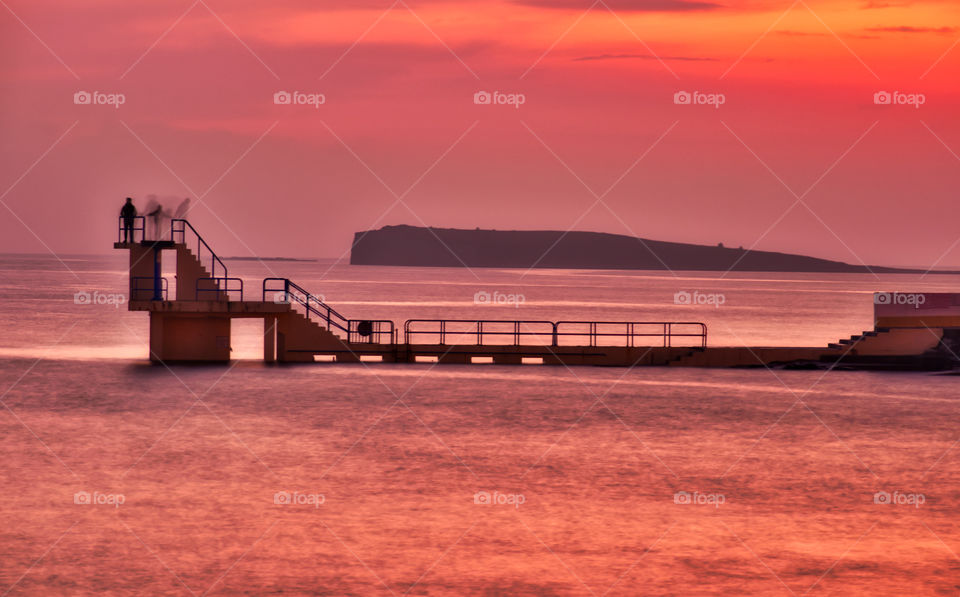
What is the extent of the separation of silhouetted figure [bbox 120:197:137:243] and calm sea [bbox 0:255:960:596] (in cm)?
595

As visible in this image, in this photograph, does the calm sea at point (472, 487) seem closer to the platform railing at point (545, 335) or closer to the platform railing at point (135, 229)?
the platform railing at point (135, 229)

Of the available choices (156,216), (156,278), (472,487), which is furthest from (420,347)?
(472,487)

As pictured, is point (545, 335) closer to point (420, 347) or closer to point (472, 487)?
point (420, 347)

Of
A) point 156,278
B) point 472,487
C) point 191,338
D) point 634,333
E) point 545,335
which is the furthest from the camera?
point 545,335

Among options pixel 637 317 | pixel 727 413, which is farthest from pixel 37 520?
pixel 637 317

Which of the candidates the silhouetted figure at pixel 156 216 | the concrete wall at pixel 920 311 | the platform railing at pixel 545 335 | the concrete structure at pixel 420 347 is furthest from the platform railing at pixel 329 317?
the concrete wall at pixel 920 311

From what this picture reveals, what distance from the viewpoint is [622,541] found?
484 inches

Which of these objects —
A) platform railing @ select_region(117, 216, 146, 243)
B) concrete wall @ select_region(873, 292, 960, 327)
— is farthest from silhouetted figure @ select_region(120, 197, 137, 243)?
concrete wall @ select_region(873, 292, 960, 327)

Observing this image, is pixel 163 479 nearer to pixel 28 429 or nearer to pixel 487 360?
pixel 28 429

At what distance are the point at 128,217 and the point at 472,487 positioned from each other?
980 inches

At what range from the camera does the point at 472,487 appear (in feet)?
51.4

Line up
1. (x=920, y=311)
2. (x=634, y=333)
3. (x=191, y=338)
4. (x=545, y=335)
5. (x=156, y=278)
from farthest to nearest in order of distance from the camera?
(x=545, y=335) → (x=634, y=333) → (x=920, y=311) → (x=191, y=338) → (x=156, y=278)

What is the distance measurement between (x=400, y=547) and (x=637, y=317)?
92.5 metres

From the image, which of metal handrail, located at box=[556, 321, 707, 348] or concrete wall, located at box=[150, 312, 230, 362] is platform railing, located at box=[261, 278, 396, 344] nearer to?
concrete wall, located at box=[150, 312, 230, 362]
